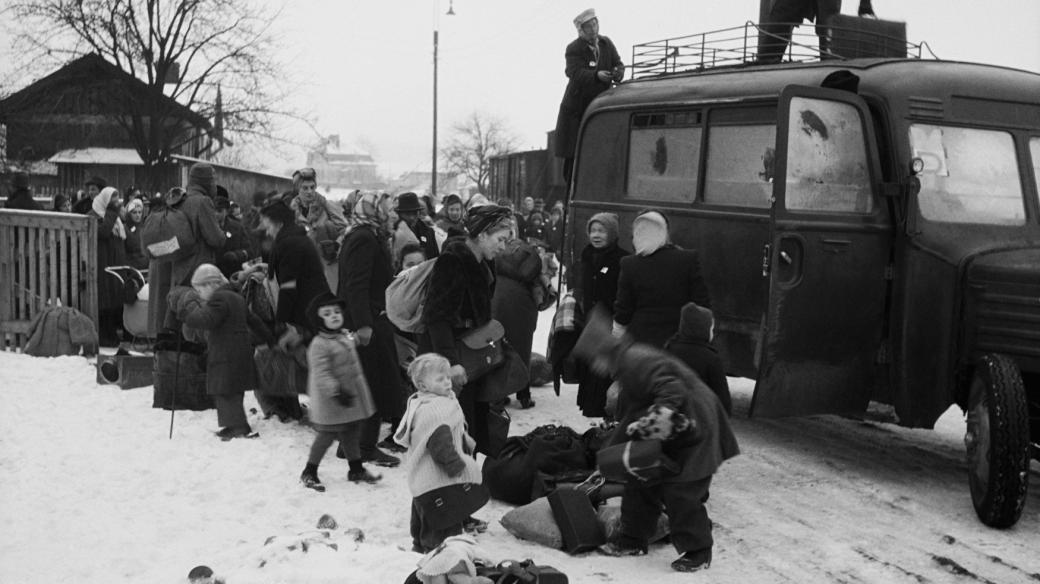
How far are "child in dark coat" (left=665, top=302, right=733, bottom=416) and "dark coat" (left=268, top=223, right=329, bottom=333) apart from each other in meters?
2.77

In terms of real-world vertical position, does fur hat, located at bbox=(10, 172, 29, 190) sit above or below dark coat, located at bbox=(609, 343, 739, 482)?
above

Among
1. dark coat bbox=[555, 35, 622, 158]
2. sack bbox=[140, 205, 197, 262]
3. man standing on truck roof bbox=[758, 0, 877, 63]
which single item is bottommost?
sack bbox=[140, 205, 197, 262]

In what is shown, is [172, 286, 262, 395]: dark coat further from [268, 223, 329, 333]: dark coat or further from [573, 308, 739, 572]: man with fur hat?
[573, 308, 739, 572]: man with fur hat

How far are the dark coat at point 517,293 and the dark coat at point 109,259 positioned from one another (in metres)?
5.83

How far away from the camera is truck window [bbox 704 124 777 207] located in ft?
28.3

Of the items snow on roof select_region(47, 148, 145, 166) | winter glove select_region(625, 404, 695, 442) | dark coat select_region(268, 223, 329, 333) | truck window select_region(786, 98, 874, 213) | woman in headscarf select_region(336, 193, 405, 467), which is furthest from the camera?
snow on roof select_region(47, 148, 145, 166)

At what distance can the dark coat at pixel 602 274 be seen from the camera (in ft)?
30.3

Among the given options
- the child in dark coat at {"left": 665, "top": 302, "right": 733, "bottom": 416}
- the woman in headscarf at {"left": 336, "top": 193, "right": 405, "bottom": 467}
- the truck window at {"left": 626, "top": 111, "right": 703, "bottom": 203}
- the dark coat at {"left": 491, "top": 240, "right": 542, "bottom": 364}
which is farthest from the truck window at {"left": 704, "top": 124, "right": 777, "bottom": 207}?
the woman in headscarf at {"left": 336, "top": 193, "right": 405, "bottom": 467}

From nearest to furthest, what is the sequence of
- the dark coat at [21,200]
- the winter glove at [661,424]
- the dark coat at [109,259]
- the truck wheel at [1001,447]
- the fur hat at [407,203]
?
the winter glove at [661,424] < the truck wheel at [1001,447] < the fur hat at [407,203] < the dark coat at [109,259] < the dark coat at [21,200]

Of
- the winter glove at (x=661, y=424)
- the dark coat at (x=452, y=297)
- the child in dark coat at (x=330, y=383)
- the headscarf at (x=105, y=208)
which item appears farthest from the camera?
the headscarf at (x=105, y=208)

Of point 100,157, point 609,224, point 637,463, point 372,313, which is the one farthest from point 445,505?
point 100,157

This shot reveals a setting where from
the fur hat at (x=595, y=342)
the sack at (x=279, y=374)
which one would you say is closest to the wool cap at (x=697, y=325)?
the fur hat at (x=595, y=342)

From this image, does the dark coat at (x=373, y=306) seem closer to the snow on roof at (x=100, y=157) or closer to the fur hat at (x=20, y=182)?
the fur hat at (x=20, y=182)

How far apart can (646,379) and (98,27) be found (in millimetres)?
32110
